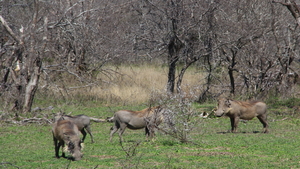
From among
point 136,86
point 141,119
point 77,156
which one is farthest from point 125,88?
point 77,156

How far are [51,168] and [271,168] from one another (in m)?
3.97

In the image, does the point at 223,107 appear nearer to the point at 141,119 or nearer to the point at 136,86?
the point at 141,119

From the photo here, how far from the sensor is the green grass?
891 centimetres

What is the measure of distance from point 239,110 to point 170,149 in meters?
Result: 3.71

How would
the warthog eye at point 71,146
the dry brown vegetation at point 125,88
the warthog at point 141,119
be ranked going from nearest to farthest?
the warthog eye at point 71,146, the warthog at point 141,119, the dry brown vegetation at point 125,88

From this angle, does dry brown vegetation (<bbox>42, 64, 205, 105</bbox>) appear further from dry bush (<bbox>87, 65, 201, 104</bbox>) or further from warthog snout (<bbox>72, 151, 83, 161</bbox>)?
warthog snout (<bbox>72, 151, 83, 161</bbox>)

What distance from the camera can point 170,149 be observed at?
10.5m

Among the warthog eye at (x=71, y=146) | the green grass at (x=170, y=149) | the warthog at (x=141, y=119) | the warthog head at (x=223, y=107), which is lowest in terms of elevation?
the green grass at (x=170, y=149)

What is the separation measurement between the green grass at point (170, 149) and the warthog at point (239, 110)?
483mm

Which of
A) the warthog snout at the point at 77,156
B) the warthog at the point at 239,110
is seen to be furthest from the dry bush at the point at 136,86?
the warthog snout at the point at 77,156

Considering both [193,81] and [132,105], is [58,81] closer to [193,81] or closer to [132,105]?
[132,105]

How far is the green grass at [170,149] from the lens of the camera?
8.91m

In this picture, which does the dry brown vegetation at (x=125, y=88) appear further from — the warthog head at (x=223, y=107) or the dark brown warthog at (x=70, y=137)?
the dark brown warthog at (x=70, y=137)

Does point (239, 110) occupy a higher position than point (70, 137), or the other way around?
point (239, 110)
